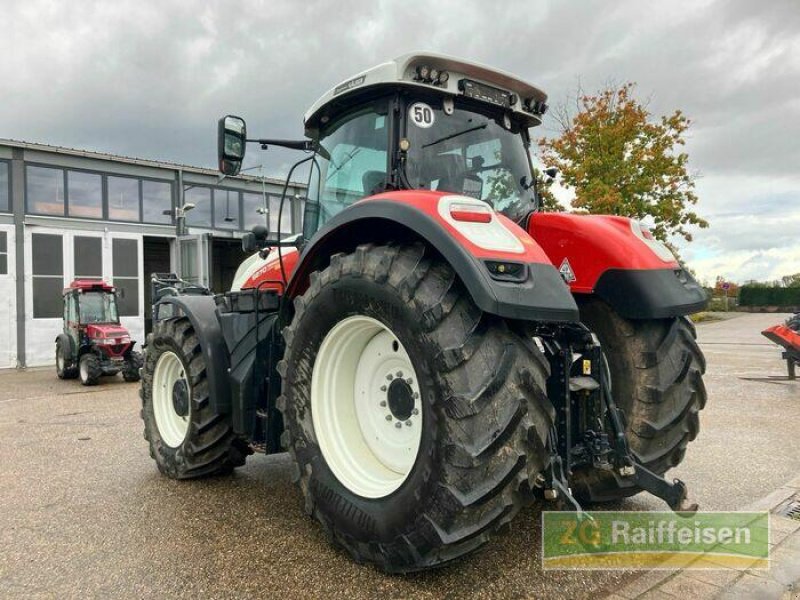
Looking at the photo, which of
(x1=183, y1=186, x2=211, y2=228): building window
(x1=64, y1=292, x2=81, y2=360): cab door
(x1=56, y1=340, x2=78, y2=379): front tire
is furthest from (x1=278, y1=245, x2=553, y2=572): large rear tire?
(x1=183, y1=186, x2=211, y2=228): building window

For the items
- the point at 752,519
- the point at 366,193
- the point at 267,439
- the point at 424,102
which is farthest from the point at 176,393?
the point at 752,519

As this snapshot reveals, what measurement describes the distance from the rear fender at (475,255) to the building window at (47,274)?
16.5 metres

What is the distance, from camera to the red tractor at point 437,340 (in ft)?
7.30

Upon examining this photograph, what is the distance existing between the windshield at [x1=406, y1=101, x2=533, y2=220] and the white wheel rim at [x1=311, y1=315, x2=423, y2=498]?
87cm

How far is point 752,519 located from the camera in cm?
334

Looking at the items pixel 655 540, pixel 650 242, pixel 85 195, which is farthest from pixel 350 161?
pixel 85 195

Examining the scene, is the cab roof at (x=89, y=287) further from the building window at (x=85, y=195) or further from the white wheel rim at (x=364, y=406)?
the white wheel rim at (x=364, y=406)

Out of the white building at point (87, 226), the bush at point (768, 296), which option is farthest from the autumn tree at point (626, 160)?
the bush at point (768, 296)

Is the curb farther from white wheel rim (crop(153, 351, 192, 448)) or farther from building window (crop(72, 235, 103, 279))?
building window (crop(72, 235, 103, 279))

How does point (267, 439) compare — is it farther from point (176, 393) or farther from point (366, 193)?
point (366, 193)

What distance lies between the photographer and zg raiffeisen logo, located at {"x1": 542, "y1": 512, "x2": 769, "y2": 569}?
9.18 ft

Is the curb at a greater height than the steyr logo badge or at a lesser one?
lesser

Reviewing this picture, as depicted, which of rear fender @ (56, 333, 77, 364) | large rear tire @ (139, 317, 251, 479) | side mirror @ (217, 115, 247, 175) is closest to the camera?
side mirror @ (217, 115, 247, 175)

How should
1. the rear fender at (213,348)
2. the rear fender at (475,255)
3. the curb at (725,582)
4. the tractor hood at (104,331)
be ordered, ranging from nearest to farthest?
the rear fender at (475,255) → the curb at (725,582) → the rear fender at (213,348) → the tractor hood at (104,331)
